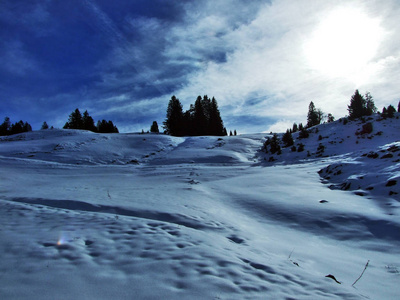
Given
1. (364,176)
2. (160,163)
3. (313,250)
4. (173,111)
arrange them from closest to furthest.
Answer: (313,250) < (364,176) < (160,163) < (173,111)

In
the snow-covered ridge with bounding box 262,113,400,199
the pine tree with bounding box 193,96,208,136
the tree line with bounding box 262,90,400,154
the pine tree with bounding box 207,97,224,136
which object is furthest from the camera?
the pine tree with bounding box 207,97,224,136

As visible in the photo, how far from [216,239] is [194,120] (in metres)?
48.6

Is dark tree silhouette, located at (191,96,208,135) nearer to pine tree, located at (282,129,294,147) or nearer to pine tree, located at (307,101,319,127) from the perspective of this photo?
pine tree, located at (282,129,294,147)

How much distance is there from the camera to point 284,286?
11.3ft

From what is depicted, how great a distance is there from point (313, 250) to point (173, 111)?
50932 mm

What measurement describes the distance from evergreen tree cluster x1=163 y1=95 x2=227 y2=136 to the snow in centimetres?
3940

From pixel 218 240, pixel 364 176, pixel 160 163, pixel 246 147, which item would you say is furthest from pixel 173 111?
pixel 218 240

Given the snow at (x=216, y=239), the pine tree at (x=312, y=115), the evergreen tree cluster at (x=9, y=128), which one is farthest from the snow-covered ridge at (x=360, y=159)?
the evergreen tree cluster at (x=9, y=128)

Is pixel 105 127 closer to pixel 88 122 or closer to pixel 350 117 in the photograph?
pixel 88 122

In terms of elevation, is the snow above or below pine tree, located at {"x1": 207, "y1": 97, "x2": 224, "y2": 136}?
below

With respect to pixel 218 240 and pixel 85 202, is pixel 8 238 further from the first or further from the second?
pixel 218 240

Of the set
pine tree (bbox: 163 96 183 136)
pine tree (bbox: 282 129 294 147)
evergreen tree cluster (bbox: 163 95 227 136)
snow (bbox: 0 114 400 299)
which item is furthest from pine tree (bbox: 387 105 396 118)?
pine tree (bbox: 163 96 183 136)

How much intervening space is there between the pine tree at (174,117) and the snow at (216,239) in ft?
130

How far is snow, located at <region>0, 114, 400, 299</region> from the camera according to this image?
3219 mm
